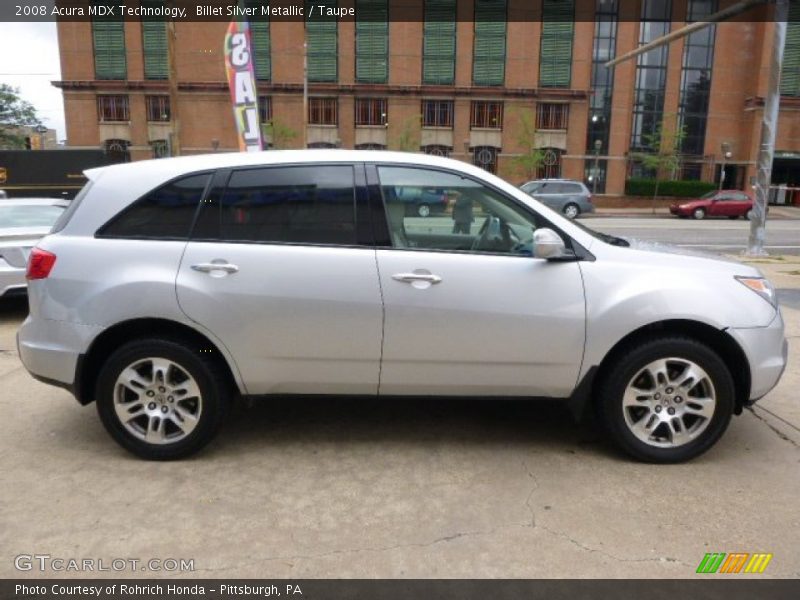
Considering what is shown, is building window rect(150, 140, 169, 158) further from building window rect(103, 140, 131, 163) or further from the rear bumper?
the rear bumper

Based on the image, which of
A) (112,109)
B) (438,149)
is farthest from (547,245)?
(112,109)

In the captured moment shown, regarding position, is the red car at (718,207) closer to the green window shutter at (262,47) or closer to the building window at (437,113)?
the building window at (437,113)

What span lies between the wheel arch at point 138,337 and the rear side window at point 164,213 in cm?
51

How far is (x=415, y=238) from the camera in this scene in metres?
3.72

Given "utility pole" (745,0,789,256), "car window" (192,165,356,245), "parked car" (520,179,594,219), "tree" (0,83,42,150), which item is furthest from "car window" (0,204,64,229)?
"tree" (0,83,42,150)

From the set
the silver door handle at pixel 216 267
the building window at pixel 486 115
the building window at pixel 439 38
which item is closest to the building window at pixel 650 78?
the building window at pixel 486 115

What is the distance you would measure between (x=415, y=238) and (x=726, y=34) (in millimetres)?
48892

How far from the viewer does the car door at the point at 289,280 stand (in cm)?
358

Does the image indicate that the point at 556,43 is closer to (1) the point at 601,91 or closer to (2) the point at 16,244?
(1) the point at 601,91

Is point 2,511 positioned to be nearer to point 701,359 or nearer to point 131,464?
point 131,464

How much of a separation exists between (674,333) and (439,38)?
4163 cm

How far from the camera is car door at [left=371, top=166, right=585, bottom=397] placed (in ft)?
11.8

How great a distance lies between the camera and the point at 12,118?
70125 mm

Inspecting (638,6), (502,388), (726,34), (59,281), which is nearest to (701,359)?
(502,388)
